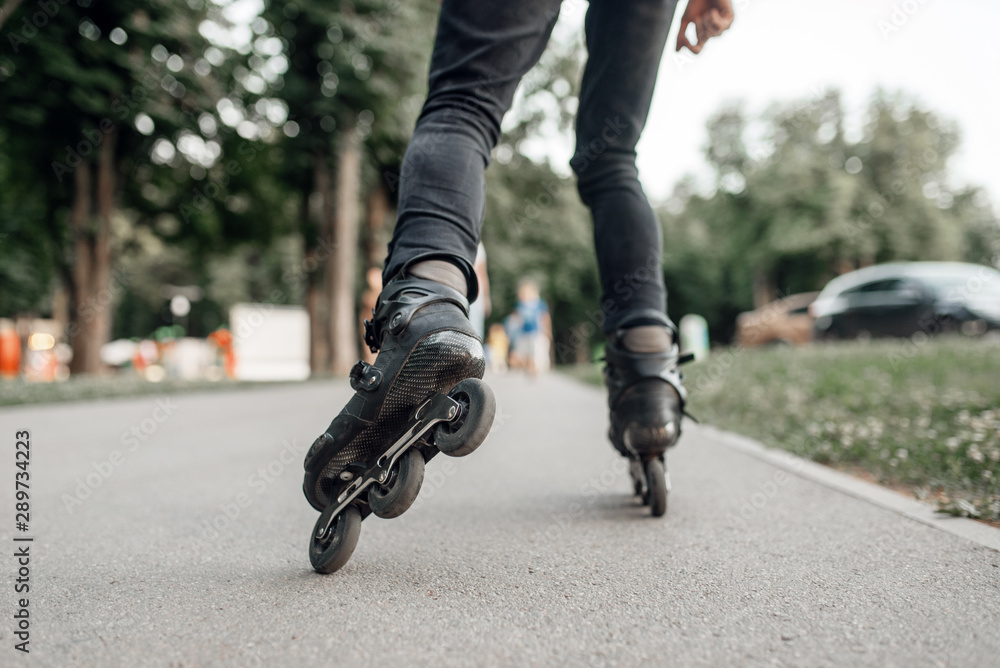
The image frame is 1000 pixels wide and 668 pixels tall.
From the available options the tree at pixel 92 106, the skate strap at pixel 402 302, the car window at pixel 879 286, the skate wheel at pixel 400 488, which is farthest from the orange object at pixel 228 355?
the skate wheel at pixel 400 488

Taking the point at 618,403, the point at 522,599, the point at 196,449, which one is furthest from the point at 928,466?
the point at 196,449

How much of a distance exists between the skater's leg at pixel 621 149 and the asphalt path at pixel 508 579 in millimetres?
678

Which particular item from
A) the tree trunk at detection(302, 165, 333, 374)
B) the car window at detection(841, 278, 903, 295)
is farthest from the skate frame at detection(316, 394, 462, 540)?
the tree trunk at detection(302, 165, 333, 374)

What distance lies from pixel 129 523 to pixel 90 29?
1408 centimetres

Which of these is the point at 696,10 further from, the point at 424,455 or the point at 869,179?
the point at 869,179

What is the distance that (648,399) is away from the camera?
7.03 feet

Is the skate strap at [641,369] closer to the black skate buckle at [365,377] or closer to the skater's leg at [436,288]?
the skater's leg at [436,288]

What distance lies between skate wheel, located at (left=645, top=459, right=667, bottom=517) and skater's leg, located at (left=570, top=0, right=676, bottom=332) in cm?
42

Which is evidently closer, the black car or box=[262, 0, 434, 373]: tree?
the black car

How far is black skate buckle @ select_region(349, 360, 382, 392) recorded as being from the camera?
5.01 feet

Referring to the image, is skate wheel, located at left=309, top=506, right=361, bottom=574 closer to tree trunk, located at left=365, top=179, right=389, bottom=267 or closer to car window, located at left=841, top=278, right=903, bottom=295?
car window, located at left=841, top=278, right=903, bottom=295

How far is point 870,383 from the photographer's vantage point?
561 cm

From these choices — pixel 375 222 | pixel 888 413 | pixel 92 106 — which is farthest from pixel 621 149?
pixel 375 222

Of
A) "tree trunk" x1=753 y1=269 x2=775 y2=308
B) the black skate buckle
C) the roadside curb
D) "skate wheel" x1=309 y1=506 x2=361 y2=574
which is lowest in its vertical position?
the roadside curb
